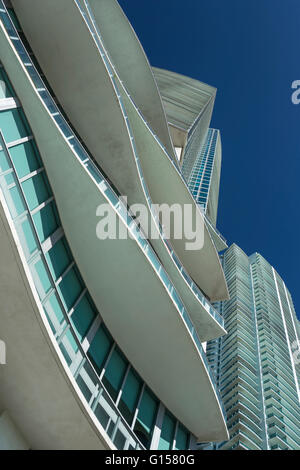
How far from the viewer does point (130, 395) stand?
13953mm

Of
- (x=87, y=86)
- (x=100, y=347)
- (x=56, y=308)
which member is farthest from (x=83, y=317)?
(x=87, y=86)

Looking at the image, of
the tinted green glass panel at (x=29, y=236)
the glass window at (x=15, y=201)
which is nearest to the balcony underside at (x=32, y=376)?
the glass window at (x=15, y=201)

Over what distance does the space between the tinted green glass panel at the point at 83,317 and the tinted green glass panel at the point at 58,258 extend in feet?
4.82

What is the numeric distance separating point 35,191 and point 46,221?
1.02 metres

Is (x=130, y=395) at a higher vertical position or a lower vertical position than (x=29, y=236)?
lower

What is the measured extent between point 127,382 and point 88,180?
761 centimetres

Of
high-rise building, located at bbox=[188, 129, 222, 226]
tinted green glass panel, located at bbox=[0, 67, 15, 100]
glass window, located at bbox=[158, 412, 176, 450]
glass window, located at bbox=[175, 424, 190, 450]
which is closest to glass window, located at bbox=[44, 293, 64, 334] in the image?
tinted green glass panel, located at bbox=[0, 67, 15, 100]

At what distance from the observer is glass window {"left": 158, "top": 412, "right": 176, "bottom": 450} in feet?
46.1

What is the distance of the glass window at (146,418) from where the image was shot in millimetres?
13188

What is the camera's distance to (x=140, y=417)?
13.8 metres

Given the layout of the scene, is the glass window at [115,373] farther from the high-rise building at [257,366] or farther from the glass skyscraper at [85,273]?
the high-rise building at [257,366]

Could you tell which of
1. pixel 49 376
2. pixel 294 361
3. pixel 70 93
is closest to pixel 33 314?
pixel 49 376

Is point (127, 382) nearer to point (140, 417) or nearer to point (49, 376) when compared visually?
point (140, 417)

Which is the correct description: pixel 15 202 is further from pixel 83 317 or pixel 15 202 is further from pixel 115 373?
pixel 115 373
